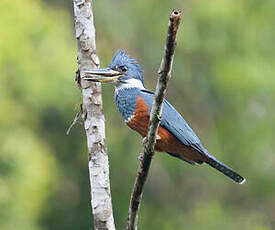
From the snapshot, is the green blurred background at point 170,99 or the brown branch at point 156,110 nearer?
the brown branch at point 156,110

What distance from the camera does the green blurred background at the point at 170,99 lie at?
941 centimetres

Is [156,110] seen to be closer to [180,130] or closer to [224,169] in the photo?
[180,130]

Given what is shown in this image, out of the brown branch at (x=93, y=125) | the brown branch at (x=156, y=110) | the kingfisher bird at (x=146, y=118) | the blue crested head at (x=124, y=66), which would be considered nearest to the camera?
the brown branch at (x=156, y=110)

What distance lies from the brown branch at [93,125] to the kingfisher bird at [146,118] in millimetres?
360

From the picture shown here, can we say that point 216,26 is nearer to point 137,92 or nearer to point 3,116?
point 3,116

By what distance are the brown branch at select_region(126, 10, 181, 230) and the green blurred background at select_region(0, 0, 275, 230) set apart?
15.4 feet

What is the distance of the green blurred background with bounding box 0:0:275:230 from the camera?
9.41 meters

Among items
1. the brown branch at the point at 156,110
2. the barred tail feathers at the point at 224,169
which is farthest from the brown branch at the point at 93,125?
the barred tail feathers at the point at 224,169

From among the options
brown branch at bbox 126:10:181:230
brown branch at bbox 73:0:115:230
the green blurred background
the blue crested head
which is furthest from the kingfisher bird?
the green blurred background

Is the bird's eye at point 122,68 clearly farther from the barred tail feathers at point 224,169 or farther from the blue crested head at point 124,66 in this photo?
the barred tail feathers at point 224,169

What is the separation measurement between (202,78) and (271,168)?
1766 millimetres

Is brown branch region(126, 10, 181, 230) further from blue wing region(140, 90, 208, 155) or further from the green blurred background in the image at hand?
the green blurred background

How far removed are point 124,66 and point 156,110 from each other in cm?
154

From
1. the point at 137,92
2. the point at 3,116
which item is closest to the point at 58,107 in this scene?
the point at 3,116
